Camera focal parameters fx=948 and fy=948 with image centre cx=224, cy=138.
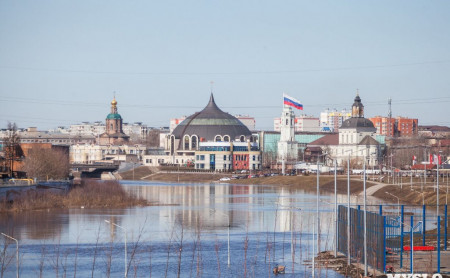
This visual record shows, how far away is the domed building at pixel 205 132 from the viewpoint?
176 metres

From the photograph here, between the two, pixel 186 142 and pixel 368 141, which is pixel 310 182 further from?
pixel 186 142

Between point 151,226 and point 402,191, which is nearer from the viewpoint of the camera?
point 151,226

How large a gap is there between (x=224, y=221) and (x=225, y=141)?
112 metres

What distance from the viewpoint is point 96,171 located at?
495 ft

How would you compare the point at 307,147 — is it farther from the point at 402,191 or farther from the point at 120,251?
the point at 120,251

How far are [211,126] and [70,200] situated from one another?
10756 cm

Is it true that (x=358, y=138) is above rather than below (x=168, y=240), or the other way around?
above

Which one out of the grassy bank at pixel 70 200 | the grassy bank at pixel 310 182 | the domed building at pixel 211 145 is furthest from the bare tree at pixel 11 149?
the domed building at pixel 211 145

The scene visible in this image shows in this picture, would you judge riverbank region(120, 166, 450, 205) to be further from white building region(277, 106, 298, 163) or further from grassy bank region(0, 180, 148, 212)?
white building region(277, 106, 298, 163)

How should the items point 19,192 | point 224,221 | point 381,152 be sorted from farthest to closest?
point 381,152, point 19,192, point 224,221

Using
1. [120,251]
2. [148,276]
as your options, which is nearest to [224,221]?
[120,251]

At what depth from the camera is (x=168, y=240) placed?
4728cm

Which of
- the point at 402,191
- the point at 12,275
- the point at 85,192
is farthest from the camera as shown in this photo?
the point at 402,191

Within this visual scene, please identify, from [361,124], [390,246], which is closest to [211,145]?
[361,124]
